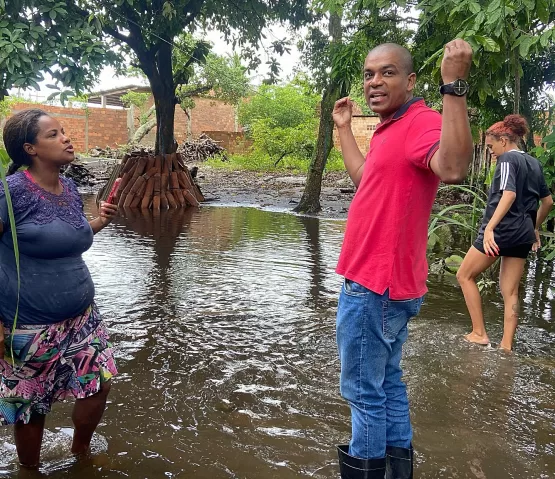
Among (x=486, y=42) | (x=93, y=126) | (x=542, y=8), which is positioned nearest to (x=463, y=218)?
(x=542, y=8)

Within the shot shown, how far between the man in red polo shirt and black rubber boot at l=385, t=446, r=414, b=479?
14 cm

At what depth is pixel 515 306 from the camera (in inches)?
173

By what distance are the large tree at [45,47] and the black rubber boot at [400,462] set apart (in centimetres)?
809

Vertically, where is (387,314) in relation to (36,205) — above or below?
below

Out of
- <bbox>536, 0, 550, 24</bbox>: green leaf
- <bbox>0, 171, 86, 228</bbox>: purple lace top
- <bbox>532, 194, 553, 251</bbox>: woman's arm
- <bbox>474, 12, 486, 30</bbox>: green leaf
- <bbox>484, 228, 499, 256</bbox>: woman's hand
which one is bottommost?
<bbox>484, 228, 499, 256</bbox>: woman's hand

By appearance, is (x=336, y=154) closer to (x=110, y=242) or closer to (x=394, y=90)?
(x=110, y=242)

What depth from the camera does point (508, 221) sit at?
4.39m

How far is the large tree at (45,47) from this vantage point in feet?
28.4

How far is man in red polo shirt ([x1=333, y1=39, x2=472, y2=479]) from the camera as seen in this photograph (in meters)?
2.13

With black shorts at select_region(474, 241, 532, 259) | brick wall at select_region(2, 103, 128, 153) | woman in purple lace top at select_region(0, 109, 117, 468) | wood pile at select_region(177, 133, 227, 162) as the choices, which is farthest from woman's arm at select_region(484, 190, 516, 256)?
brick wall at select_region(2, 103, 128, 153)

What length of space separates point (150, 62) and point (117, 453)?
13237 mm

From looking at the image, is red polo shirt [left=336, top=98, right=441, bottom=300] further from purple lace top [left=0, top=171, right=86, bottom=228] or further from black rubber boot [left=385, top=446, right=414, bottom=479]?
purple lace top [left=0, top=171, right=86, bottom=228]

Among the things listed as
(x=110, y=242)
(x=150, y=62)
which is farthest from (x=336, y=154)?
(x=110, y=242)

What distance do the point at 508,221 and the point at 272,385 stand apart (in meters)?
2.15
